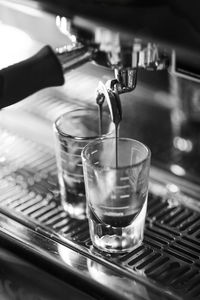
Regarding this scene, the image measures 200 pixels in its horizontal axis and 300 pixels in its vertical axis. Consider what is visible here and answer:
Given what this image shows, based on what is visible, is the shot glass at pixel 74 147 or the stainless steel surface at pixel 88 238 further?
the shot glass at pixel 74 147

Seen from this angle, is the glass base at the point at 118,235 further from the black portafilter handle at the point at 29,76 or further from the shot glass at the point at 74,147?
the black portafilter handle at the point at 29,76

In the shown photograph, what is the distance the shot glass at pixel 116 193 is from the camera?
2.59 feet

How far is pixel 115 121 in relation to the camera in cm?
80

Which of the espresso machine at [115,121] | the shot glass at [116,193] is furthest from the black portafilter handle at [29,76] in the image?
the shot glass at [116,193]

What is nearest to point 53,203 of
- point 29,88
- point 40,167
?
point 40,167

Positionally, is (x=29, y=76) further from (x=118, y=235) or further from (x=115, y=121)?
(x=118, y=235)

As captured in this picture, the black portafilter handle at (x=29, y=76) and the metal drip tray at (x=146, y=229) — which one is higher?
the black portafilter handle at (x=29, y=76)

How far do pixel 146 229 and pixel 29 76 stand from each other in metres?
0.26

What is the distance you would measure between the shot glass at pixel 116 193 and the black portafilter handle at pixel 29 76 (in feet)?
0.36

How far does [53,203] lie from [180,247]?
20cm

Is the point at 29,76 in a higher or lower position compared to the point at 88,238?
higher

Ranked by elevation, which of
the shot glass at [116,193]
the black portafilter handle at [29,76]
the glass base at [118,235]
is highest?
the black portafilter handle at [29,76]

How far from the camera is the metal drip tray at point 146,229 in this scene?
776 millimetres

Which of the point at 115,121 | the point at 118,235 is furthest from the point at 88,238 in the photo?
the point at 115,121
